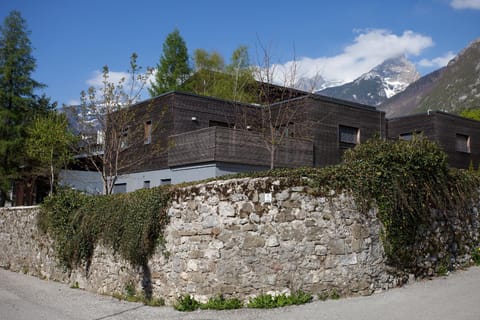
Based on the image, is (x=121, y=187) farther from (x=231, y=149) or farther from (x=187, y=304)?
(x=187, y=304)

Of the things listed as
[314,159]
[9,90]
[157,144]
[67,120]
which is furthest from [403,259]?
[9,90]

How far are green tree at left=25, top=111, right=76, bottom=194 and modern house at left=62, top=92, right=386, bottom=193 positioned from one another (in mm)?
3156

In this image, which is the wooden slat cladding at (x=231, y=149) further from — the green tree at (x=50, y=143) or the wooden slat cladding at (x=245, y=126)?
the green tree at (x=50, y=143)

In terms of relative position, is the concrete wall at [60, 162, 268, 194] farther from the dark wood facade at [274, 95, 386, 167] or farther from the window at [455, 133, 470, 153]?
the window at [455, 133, 470, 153]

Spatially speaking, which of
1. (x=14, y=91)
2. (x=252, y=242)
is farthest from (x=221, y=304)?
(x=14, y=91)

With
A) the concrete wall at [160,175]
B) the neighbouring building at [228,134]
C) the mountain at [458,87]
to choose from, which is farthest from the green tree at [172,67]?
the mountain at [458,87]

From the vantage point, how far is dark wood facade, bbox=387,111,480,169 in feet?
90.2

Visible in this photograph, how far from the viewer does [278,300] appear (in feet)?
30.6

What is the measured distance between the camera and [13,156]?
24.9 meters

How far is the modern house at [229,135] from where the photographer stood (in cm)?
1958

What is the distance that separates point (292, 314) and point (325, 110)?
1523 cm

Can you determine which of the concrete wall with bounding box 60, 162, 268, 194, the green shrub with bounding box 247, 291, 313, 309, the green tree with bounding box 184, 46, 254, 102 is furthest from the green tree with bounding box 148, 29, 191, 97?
the green shrub with bounding box 247, 291, 313, 309

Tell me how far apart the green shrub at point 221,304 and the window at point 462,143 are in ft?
76.3

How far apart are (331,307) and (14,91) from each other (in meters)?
22.9
